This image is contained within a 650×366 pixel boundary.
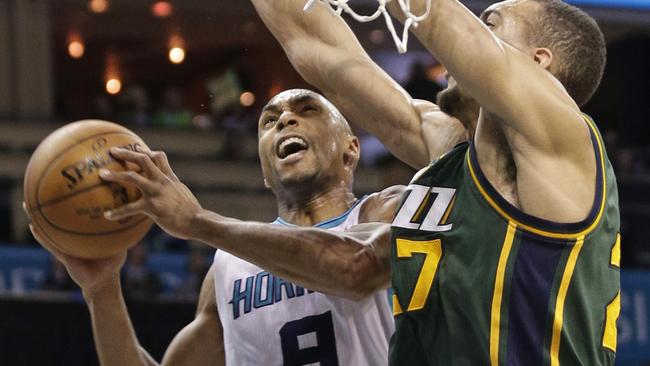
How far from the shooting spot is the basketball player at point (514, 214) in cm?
287

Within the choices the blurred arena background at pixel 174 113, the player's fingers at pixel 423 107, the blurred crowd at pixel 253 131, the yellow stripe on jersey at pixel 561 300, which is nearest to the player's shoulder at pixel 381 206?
the player's fingers at pixel 423 107

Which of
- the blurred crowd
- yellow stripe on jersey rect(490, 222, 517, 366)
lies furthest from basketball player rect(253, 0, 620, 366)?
the blurred crowd

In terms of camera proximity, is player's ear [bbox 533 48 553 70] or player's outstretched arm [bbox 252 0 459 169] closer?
player's ear [bbox 533 48 553 70]

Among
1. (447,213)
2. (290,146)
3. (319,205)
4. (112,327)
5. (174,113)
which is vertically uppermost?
(447,213)

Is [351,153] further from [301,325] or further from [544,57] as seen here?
[544,57]

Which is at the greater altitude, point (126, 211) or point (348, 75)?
point (348, 75)

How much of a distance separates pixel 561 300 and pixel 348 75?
1.13 meters

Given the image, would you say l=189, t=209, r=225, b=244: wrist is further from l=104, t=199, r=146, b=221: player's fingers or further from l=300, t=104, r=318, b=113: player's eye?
l=300, t=104, r=318, b=113: player's eye

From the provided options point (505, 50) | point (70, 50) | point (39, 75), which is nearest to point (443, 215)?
point (505, 50)

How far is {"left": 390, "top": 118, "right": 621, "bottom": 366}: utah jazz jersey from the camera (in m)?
2.96

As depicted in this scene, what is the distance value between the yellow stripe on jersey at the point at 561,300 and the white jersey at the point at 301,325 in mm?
1044

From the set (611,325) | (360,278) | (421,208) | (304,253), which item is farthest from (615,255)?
(304,253)

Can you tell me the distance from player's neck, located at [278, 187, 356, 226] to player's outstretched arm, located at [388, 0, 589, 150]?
1511mm

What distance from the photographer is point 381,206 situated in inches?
158
